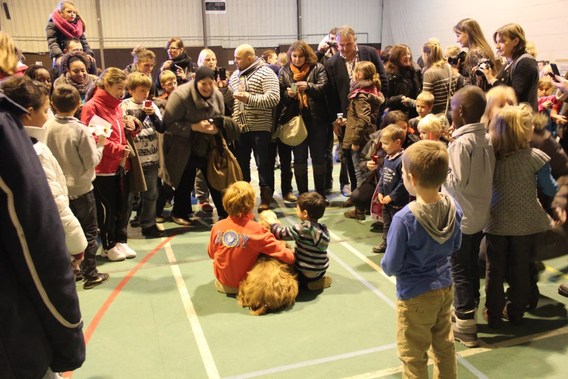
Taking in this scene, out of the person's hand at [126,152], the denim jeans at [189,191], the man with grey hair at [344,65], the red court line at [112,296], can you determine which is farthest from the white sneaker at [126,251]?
the man with grey hair at [344,65]

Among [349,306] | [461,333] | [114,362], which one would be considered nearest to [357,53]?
[349,306]

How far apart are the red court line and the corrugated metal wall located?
1138 centimetres

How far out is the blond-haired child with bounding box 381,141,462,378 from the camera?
238 centimetres

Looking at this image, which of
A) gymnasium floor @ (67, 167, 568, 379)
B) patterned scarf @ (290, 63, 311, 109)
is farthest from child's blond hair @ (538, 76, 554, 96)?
gymnasium floor @ (67, 167, 568, 379)

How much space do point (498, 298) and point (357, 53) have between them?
3.73m

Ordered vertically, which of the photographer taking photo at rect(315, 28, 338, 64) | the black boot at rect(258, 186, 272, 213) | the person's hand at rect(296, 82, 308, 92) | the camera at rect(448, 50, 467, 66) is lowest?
the black boot at rect(258, 186, 272, 213)

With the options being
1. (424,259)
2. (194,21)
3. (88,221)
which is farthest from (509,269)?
(194,21)

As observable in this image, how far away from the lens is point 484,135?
10.0 feet

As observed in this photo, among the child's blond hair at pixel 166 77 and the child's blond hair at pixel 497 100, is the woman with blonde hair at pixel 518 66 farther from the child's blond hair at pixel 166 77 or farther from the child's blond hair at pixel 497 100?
the child's blond hair at pixel 166 77

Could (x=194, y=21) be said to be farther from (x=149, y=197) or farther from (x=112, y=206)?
(x=112, y=206)

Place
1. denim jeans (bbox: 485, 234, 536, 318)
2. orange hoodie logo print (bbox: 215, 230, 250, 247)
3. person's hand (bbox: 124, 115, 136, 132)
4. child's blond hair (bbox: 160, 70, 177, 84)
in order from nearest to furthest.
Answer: denim jeans (bbox: 485, 234, 536, 318) < orange hoodie logo print (bbox: 215, 230, 250, 247) < person's hand (bbox: 124, 115, 136, 132) < child's blond hair (bbox: 160, 70, 177, 84)

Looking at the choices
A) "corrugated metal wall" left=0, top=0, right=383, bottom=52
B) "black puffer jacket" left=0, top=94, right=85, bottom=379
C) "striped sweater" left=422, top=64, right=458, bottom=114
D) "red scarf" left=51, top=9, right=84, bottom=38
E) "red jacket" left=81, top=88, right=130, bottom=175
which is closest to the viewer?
"black puffer jacket" left=0, top=94, right=85, bottom=379

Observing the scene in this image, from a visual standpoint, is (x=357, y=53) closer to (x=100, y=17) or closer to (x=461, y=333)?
(x=461, y=333)

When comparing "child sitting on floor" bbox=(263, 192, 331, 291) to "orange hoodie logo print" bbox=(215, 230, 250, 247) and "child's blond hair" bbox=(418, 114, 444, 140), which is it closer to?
"orange hoodie logo print" bbox=(215, 230, 250, 247)
